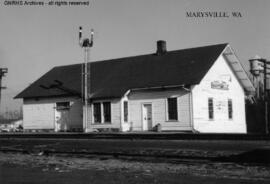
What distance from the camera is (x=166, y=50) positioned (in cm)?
3116

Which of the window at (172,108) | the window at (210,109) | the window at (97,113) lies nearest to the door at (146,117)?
the window at (172,108)

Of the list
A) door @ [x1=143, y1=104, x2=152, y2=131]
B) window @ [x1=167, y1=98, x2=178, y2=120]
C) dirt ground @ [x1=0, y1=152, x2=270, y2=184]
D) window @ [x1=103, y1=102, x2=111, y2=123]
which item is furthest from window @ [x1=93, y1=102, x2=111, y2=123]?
dirt ground @ [x1=0, y1=152, x2=270, y2=184]

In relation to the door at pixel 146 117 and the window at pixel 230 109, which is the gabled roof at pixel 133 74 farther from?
the window at pixel 230 109

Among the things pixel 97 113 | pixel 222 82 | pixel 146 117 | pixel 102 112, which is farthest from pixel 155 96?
pixel 222 82

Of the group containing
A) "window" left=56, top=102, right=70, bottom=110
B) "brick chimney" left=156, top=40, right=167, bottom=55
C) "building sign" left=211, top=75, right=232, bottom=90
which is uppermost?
"brick chimney" left=156, top=40, right=167, bottom=55

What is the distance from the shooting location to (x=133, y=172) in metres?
9.24

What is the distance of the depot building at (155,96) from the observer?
25688mm

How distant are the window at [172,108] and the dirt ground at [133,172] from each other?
1424 centimetres

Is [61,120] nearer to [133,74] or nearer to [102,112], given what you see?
[102,112]

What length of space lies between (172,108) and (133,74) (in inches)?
183

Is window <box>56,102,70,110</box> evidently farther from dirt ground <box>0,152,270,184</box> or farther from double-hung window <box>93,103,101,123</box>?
dirt ground <box>0,152,270,184</box>

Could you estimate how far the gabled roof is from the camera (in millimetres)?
26609

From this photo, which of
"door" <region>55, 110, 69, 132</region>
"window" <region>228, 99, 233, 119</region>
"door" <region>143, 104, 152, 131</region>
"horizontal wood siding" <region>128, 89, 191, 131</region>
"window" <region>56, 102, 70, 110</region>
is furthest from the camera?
"door" <region>55, 110, 69, 132</region>

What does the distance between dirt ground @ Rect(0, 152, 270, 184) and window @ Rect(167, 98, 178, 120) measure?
1424cm
